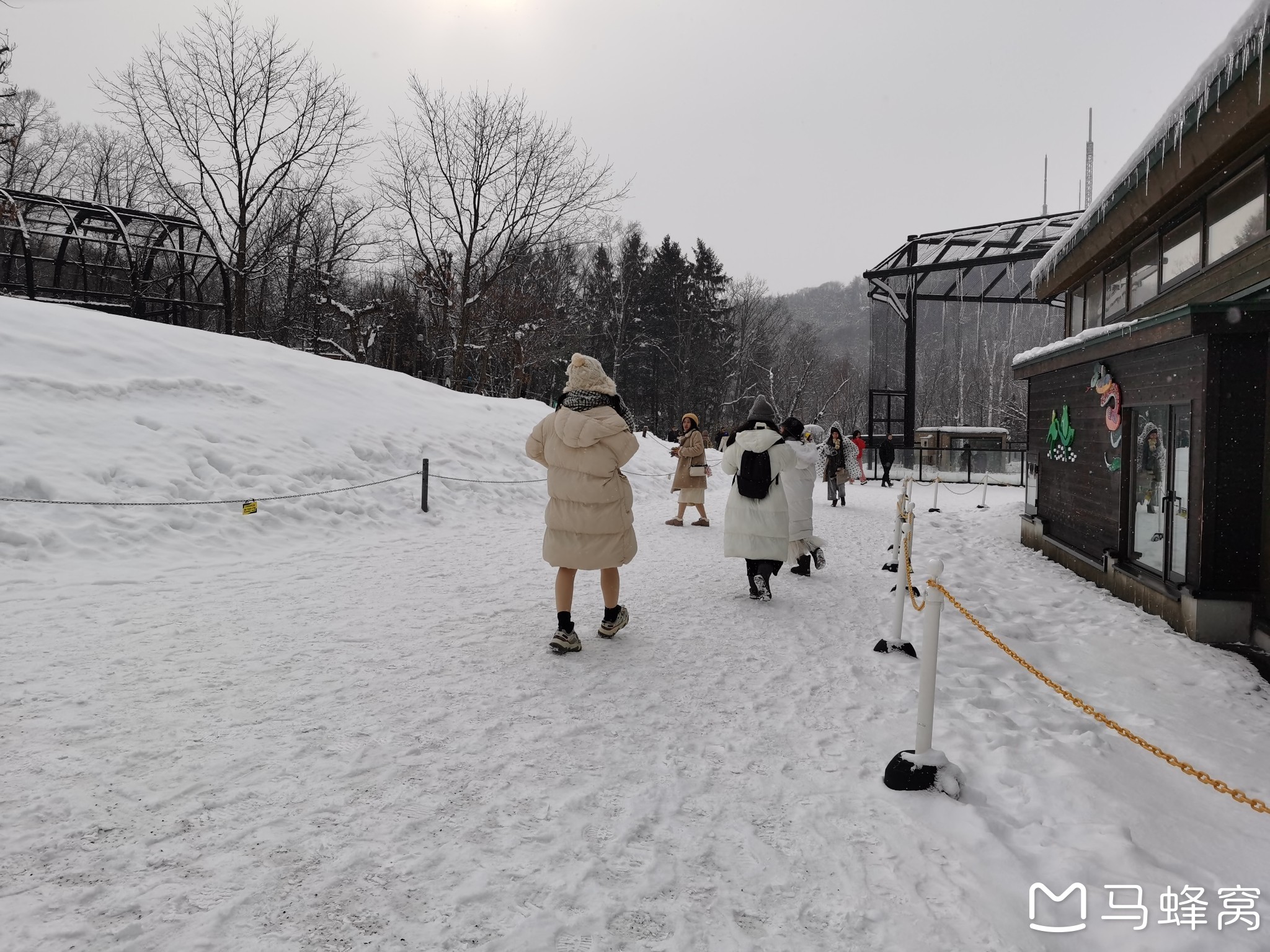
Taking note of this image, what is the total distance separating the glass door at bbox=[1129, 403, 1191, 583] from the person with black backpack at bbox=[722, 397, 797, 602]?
167 inches

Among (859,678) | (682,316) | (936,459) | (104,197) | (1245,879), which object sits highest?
(104,197)

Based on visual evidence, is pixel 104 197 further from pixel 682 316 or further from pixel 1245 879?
pixel 1245 879

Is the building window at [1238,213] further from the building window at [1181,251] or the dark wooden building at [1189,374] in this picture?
the building window at [1181,251]

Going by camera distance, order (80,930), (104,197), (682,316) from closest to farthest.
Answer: (80,930), (104,197), (682,316)

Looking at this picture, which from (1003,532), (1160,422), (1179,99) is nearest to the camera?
(1179,99)

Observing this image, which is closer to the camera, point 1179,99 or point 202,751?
point 202,751

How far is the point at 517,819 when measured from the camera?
2.86 metres

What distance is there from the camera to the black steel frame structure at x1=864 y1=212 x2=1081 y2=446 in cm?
2350

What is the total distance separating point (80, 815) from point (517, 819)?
164 cm

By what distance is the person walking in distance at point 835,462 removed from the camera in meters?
16.8

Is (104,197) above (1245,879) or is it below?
above

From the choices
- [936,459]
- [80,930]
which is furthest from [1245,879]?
[936,459]

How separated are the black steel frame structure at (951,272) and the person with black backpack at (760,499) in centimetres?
2053

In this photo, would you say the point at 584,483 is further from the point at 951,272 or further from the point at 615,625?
the point at 951,272
